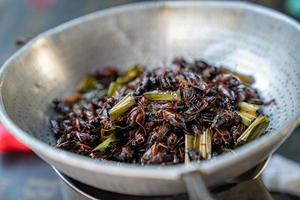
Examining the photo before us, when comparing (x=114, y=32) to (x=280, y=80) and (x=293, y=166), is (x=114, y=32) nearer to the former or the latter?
(x=280, y=80)

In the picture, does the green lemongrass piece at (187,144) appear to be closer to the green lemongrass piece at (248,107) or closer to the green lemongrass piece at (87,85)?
the green lemongrass piece at (248,107)

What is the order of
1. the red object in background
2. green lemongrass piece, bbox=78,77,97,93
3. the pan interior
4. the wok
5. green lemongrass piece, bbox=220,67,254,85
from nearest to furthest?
the wok
the pan interior
green lemongrass piece, bbox=220,67,254,85
green lemongrass piece, bbox=78,77,97,93
the red object in background

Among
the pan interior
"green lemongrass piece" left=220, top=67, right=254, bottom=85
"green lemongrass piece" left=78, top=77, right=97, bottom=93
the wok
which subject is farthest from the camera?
"green lemongrass piece" left=78, top=77, right=97, bottom=93

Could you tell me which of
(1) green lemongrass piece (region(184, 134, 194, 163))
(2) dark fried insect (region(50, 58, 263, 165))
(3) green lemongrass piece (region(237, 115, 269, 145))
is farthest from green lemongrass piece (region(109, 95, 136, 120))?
(3) green lemongrass piece (region(237, 115, 269, 145))

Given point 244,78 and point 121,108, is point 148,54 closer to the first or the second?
point 244,78

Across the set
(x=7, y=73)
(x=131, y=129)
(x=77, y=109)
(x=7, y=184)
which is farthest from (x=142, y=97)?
(x=7, y=184)

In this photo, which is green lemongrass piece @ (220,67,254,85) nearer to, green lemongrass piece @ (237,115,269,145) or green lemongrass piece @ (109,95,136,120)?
green lemongrass piece @ (237,115,269,145)

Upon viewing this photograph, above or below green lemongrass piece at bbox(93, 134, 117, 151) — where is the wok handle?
above
